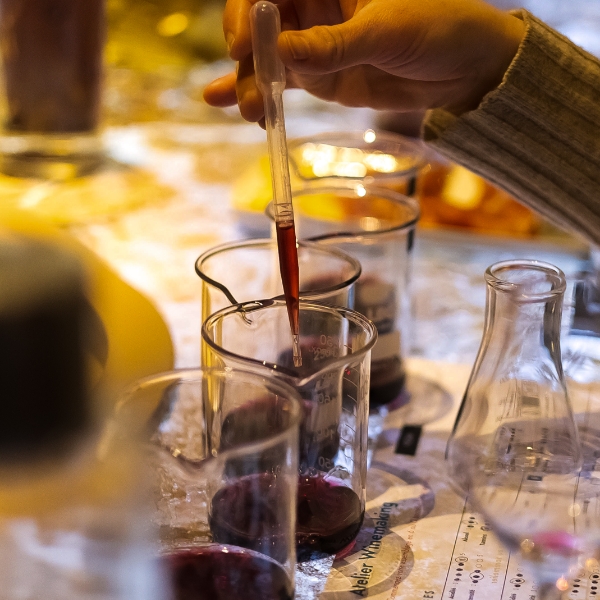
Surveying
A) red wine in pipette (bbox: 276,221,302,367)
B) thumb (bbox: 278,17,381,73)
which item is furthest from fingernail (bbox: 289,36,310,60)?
red wine in pipette (bbox: 276,221,302,367)

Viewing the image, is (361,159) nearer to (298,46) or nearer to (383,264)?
(383,264)

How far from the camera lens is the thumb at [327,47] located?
52cm

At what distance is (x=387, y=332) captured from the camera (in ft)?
2.31

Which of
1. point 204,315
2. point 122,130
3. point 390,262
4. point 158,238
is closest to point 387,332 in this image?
point 390,262

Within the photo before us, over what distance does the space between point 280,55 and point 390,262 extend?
259 millimetres

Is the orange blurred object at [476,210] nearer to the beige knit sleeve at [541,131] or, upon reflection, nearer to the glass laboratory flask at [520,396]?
the beige knit sleeve at [541,131]

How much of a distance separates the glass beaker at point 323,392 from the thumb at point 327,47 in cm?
15

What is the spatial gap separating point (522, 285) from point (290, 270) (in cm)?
15

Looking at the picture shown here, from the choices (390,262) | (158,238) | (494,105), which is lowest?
(158,238)

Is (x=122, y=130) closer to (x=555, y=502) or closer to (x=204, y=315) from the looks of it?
(x=204, y=315)

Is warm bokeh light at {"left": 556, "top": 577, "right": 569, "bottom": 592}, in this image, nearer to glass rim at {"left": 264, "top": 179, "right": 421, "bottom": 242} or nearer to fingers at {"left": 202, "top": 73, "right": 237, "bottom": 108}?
glass rim at {"left": 264, "top": 179, "right": 421, "bottom": 242}

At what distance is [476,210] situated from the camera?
1043mm

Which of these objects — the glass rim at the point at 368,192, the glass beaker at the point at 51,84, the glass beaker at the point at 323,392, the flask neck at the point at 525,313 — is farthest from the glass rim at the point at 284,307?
the glass beaker at the point at 51,84

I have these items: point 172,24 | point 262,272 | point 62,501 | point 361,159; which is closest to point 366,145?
point 361,159
